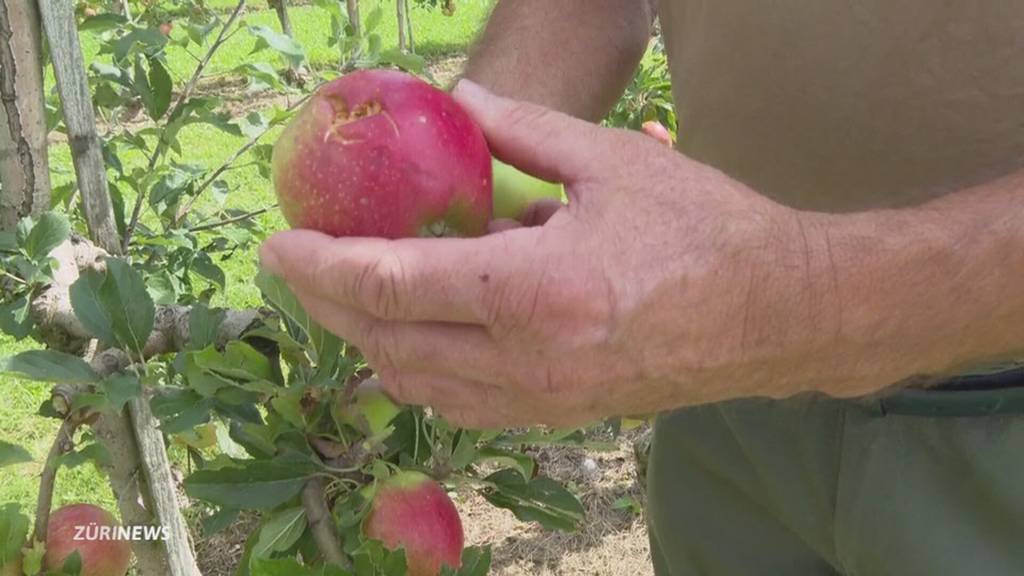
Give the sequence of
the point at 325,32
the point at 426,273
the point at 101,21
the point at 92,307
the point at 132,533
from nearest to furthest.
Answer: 1. the point at 426,273
2. the point at 92,307
3. the point at 132,533
4. the point at 101,21
5. the point at 325,32

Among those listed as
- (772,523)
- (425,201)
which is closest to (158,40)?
(425,201)

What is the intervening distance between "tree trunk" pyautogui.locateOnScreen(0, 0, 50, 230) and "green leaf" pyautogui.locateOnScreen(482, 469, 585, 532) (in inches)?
26.2

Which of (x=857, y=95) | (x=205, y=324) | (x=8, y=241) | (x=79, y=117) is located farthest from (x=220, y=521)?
(x=857, y=95)

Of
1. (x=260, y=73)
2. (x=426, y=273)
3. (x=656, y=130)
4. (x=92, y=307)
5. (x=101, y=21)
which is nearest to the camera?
(x=426, y=273)

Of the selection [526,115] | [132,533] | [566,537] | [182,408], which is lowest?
[566,537]

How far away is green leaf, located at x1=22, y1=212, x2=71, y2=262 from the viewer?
123 centimetres

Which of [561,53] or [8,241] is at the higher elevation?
[561,53]

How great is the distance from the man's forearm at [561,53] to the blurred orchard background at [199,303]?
0.09 feet

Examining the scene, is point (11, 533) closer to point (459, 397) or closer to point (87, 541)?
point (87, 541)

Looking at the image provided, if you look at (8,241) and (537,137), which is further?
(8,241)

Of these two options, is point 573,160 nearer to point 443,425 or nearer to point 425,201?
Result: point 425,201

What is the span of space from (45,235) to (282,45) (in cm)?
66

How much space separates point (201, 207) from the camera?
3.54 meters

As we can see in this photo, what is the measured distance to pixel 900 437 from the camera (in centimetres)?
110
